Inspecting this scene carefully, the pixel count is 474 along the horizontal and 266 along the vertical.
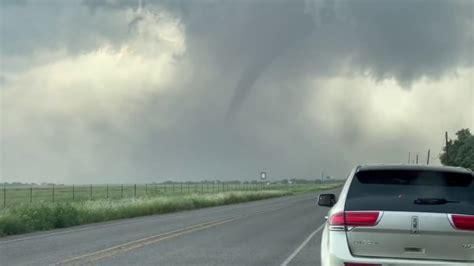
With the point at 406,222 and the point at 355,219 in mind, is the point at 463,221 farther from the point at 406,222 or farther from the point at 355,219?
the point at 355,219

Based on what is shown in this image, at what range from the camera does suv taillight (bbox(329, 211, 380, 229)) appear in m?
7.43

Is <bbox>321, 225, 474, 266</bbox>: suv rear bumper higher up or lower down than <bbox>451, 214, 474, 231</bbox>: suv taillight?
lower down

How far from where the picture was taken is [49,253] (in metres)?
15.5

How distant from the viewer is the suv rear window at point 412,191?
7.42m

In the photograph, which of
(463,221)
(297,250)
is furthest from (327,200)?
(297,250)

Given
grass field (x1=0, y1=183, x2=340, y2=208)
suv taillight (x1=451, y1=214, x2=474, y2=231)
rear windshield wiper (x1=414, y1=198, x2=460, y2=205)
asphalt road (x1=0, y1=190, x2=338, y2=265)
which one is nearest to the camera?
suv taillight (x1=451, y1=214, x2=474, y2=231)

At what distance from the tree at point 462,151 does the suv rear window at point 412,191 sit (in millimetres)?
79064

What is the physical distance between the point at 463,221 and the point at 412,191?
0.64 m

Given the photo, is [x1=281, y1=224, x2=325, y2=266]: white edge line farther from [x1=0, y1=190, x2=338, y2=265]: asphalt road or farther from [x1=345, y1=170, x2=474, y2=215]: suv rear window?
[x1=345, y1=170, x2=474, y2=215]: suv rear window

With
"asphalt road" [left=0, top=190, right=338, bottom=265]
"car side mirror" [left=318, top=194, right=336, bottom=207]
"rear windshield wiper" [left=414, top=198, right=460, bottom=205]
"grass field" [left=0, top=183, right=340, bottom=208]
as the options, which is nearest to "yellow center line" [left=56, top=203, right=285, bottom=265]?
"asphalt road" [left=0, top=190, right=338, bottom=265]

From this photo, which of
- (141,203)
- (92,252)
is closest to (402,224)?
(92,252)

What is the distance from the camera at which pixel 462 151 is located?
97.1 metres

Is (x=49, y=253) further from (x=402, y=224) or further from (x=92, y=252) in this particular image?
(x=402, y=224)

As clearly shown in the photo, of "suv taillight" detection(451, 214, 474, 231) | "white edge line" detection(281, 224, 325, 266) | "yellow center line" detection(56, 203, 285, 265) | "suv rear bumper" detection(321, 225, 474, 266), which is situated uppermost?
"suv taillight" detection(451, 214, 474, 231)
